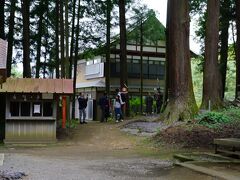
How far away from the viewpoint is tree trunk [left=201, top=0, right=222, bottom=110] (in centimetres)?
2157

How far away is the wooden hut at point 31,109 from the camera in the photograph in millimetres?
19203

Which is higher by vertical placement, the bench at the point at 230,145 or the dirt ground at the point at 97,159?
the bench at the point at 230,145

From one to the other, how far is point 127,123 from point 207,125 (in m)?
6.69

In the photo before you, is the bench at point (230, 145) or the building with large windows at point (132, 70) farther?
the building with large windows at point (132, 70)

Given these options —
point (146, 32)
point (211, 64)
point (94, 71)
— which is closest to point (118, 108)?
point (211, 64)

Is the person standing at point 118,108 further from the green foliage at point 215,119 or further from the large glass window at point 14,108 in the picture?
the green foliage at point 215,119

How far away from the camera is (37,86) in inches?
764

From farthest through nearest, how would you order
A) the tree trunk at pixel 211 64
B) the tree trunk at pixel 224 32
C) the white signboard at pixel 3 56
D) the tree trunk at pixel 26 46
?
the tree trunk at pixel 224 32 → the tree trunk at pixel 26 46 → the tree trunk at pixel 211 64 → the white signboard at pixel 3 56

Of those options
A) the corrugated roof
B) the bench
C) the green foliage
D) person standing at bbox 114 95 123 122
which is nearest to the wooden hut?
the corrugated roof

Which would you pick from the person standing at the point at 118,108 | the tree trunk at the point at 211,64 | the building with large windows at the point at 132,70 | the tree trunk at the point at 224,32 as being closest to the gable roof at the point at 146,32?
the building with large windows at the point at 132,70

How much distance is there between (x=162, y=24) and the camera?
3978 centimetres

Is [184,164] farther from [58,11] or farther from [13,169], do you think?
[58,11]

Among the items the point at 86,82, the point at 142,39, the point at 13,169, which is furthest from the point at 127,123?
the point at 86,82

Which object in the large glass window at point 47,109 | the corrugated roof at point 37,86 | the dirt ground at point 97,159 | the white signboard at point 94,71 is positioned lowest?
the dirt ground at point 97,159
